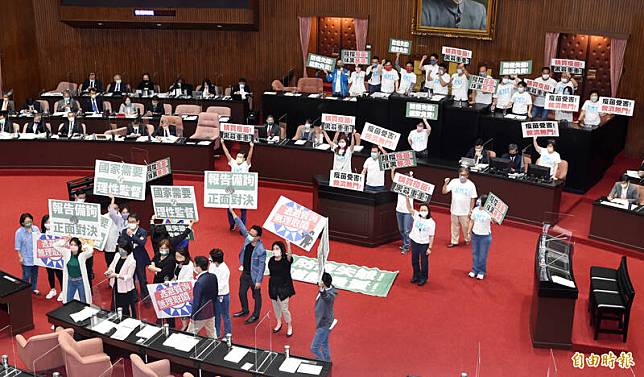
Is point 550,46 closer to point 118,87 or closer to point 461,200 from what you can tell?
point 461,200

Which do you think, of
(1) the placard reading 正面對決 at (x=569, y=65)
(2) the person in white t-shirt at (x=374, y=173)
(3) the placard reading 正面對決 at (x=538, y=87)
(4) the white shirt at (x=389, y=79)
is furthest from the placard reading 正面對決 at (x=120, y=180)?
(1) the placard reading 正面對決 at (x=569, y=65)

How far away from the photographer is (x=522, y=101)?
1803 cm

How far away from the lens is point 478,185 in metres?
16.3

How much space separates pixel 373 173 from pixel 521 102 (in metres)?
5.14

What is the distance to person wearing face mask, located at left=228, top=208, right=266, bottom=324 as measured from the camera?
36.3ft

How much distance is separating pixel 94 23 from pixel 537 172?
14812 mm

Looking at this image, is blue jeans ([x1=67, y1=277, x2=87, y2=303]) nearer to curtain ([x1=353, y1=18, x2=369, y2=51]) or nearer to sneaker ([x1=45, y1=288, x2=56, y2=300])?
sneaker ([x1=45, y1=288, x2=56, y2=300])

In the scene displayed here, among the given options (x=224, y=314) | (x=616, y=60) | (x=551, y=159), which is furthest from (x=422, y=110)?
(x=224, y=314)

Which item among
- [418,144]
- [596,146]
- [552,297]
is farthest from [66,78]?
[552,297]

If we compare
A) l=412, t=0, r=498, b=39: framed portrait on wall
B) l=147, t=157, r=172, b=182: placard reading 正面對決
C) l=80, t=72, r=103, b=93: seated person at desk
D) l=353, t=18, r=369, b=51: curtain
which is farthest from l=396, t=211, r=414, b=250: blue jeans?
l=80, t=72, r=103, b=93: seated person at desk

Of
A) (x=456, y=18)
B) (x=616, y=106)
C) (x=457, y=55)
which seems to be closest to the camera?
(x=616, y=106)

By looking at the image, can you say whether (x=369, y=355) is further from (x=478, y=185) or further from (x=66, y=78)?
(x=66, y=78)

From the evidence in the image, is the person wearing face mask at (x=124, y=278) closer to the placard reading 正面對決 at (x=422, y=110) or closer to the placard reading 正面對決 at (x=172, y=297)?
the placard reading 正面對決 at (x=172, y=297)

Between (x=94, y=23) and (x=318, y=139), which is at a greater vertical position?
(x=94, y=23)
